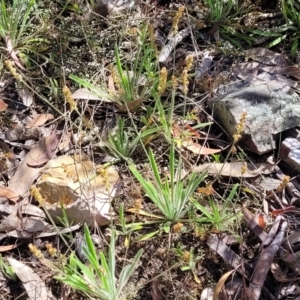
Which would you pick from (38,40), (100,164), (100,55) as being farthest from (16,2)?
(100,164)

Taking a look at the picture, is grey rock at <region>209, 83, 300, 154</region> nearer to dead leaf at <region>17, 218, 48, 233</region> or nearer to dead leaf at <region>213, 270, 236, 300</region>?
dead leaf at <region>213, 270, 236, 300</region>

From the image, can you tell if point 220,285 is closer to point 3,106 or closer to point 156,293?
point 156,293

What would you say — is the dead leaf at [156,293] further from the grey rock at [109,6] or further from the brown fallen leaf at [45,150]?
the grey rock at [109,6]

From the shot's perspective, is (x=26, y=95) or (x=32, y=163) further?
(x=26, y=95)

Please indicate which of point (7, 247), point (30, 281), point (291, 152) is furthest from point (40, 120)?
point (291, 152)

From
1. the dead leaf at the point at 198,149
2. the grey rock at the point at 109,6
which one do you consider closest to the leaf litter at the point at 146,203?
the dead leaf at the point at 198,149

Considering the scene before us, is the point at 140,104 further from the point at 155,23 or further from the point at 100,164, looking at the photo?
the point at 155,23

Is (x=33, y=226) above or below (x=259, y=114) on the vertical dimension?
below
